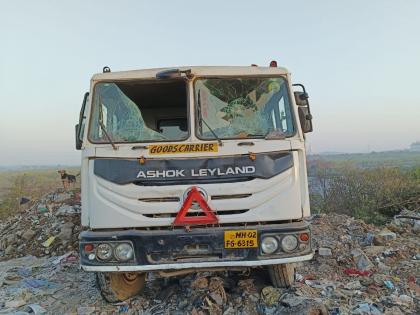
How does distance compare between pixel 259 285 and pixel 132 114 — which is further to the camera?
pixel 259 285

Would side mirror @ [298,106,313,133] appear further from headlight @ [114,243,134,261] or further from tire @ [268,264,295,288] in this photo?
headlight @ [114,243,134,261]

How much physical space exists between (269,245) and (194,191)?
817mm

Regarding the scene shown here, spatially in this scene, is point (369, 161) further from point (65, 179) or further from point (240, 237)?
point (240, 237)

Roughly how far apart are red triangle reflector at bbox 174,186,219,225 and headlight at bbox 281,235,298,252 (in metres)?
0.63

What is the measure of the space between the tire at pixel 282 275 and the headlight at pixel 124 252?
1510 millimetres

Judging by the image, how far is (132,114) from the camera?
13.1 feet

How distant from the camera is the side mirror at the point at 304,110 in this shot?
3889 millimetres

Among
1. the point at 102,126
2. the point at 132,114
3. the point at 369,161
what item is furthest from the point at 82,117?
the point at 369,161

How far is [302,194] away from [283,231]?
417 millimetres

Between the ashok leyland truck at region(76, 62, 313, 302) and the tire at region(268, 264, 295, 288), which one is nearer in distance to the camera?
the ashok leyland truck at region(76, 62, 313, 302)

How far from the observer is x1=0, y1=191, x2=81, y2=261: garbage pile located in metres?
7.11

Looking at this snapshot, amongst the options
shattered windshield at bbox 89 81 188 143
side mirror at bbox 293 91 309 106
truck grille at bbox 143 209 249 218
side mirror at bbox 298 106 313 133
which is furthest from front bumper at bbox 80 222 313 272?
side mirror at bbox 293 91 309 106

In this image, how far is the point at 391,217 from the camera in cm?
912

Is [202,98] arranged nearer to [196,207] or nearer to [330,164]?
[196,207]
